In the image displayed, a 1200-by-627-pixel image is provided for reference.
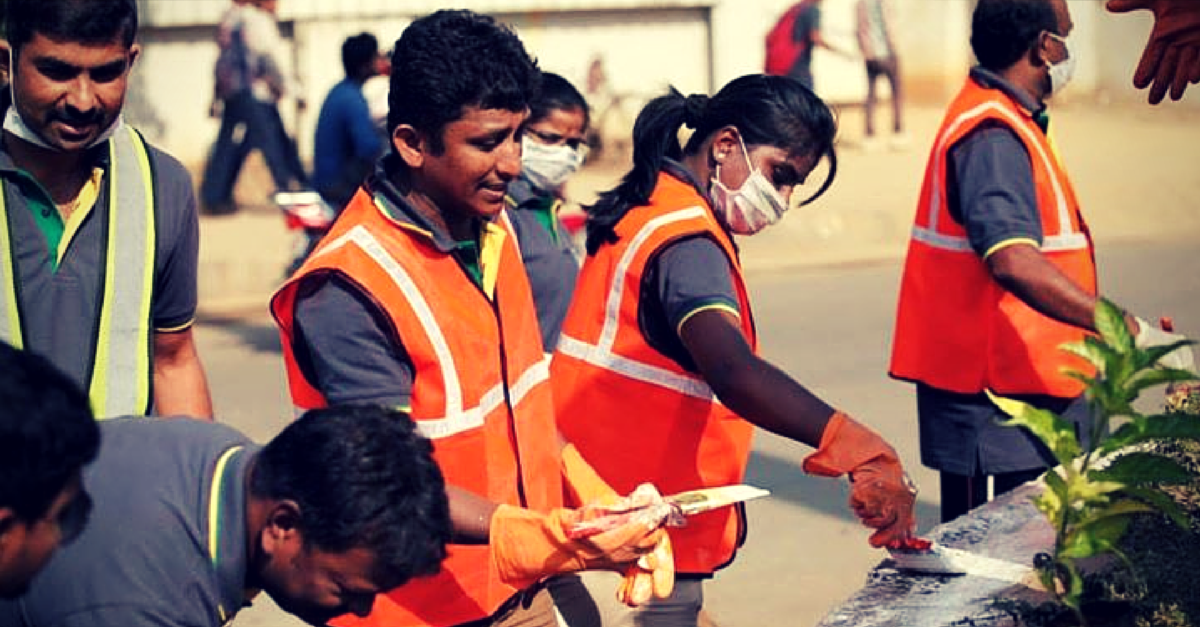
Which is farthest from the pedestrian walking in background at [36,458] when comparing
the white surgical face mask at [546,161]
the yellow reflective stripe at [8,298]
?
the white surgical face mask at [546,161]

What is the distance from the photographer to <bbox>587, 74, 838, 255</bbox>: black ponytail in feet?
15.2

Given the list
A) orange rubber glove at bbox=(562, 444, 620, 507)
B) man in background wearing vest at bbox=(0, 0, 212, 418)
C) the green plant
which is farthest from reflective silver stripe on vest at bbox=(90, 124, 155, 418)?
the green plant

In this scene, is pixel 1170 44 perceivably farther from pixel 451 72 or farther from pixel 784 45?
pixel 784 45

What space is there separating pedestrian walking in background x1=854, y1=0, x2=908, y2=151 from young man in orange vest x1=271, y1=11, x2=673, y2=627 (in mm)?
13880

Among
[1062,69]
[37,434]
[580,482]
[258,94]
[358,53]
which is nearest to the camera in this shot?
[37,434]

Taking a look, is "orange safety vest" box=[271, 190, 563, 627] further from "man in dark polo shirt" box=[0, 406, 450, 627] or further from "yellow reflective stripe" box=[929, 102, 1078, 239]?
"yellow reflective stripe" box=[929, 102, 1078, 239]

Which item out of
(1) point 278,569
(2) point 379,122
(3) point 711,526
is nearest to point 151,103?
(2) point 379,122

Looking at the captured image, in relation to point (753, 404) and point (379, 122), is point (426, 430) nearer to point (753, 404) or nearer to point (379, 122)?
point (753, 404)

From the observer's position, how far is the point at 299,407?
153 inches

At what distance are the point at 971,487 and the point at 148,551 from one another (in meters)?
3.37

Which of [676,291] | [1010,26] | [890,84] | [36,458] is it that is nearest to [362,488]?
[36,458]

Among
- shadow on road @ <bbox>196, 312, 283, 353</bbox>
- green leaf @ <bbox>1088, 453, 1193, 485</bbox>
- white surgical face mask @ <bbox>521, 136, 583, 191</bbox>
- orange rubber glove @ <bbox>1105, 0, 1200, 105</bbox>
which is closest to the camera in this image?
green leaf @ <bbox>1088, 453, 1193, 485</bbox>

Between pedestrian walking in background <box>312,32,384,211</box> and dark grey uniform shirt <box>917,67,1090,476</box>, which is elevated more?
dark grey uniform shirt <box>917,67,1090,476</box>

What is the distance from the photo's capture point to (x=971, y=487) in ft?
19.1
